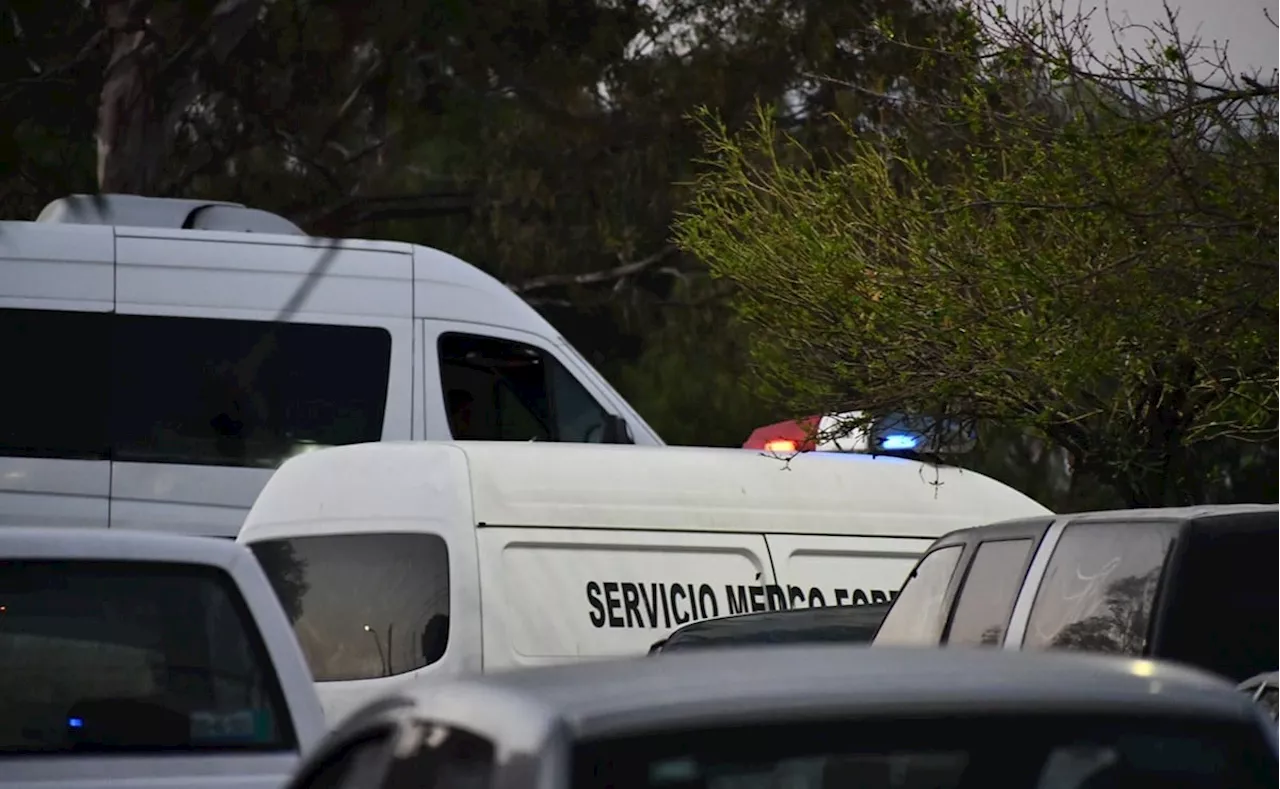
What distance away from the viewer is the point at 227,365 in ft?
46.4

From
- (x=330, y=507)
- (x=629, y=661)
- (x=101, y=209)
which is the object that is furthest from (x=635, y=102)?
(x=629, y=661)

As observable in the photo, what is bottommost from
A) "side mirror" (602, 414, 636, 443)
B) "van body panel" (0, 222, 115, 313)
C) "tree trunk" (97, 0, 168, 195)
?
"side mirror" (602, 414, 636, 443)

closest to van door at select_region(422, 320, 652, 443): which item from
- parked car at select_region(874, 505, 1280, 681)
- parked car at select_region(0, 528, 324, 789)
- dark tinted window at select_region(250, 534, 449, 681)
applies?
dark tinted window at select_region(250, 534, 449, 681)

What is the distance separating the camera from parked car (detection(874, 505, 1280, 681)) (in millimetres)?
6082

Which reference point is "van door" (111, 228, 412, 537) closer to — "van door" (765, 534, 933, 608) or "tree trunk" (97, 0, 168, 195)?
"tree trunk" (97, 0, 168, 195)

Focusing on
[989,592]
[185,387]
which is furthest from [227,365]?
[989,592]

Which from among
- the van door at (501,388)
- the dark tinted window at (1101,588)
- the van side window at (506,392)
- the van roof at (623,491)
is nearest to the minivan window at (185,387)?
the van door at (501,388)

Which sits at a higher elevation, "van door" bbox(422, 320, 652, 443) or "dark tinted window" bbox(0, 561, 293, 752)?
"van door" bbox(422, 320, 652, 443)

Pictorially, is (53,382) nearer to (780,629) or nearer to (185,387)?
(185,387)

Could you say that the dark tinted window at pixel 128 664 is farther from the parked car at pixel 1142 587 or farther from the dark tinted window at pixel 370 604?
the dark tinted window at pixel 370 604

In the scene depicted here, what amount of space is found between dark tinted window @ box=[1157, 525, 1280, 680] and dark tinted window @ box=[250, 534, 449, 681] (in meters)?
3.80

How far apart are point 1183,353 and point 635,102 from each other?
1329 cm

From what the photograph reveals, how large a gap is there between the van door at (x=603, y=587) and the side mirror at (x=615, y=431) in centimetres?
353

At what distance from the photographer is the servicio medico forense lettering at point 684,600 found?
9969mm
